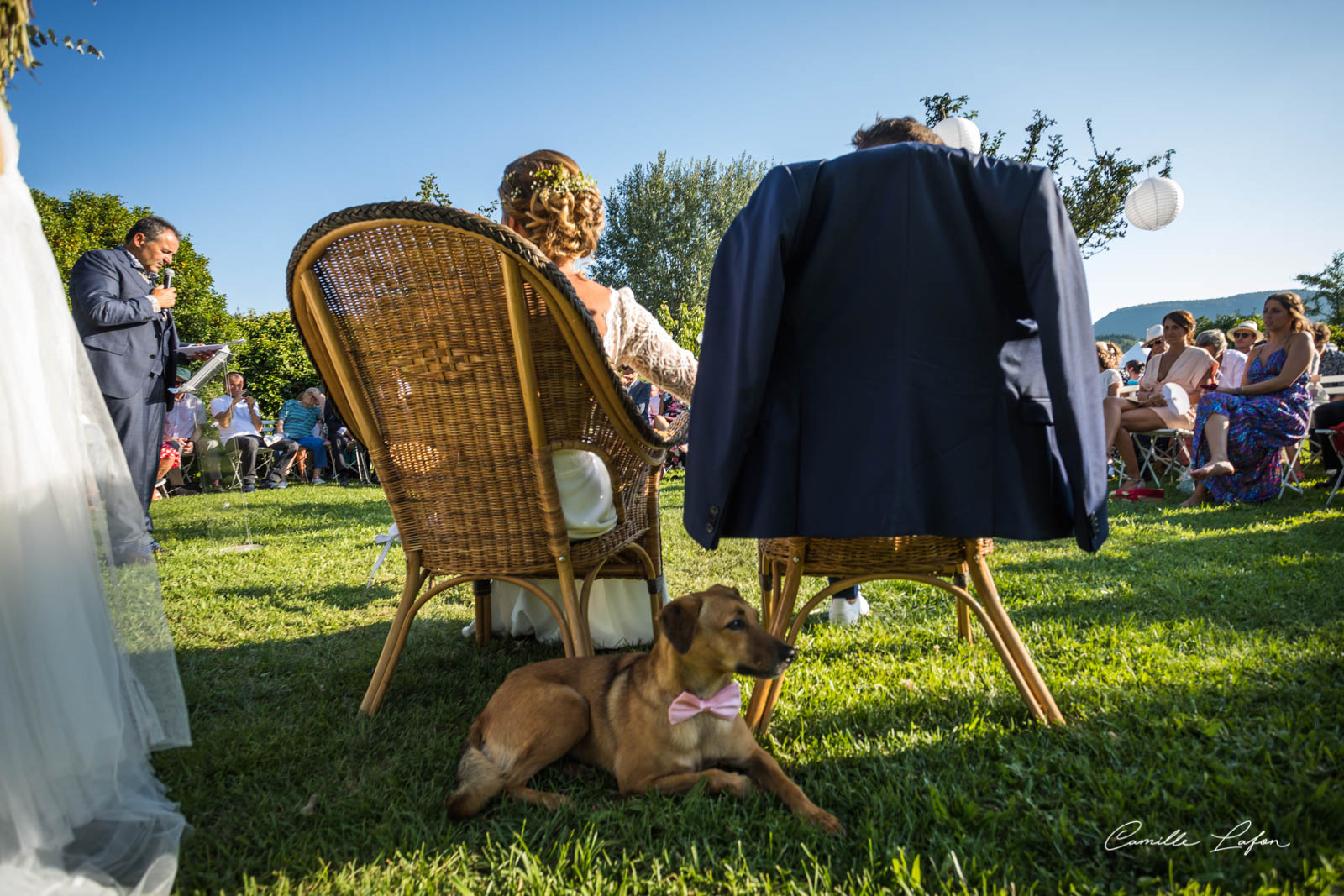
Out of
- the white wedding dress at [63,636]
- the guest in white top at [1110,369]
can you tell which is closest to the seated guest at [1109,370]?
the guest in white top at [1110,369]

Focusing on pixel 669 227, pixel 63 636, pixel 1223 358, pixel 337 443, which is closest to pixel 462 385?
pixel 63 636

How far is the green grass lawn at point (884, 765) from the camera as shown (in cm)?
164

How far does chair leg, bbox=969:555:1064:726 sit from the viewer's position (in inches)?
89.2

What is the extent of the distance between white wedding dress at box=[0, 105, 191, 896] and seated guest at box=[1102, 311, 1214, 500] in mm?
9112

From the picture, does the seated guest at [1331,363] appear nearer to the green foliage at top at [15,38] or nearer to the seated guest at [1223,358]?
the seated guest at [1223,358]

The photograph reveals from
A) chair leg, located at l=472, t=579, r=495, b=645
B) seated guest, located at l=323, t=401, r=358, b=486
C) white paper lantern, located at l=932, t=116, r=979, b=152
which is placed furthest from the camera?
seated guest, located at l=323, t=401, r=358, b=486

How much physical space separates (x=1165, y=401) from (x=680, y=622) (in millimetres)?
8655

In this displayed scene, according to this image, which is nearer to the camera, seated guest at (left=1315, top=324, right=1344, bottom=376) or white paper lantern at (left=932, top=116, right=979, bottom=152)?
white paper lantern at (left=932, top=116, right=979, bottom=152)

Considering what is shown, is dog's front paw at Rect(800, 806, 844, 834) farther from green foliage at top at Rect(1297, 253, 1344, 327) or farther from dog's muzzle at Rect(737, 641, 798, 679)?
green foliage at top at Rect(1297, 253, 1344, 327)

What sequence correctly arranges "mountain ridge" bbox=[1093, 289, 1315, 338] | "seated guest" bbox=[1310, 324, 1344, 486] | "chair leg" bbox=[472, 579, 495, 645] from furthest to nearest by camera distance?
"mountain ridge" bbox=[1093, 289, 1315, 338]
"seated guest" bbox=[1310, 324, 1344, 486]
"chair leg" bbox=[472, 579, 495, 645]

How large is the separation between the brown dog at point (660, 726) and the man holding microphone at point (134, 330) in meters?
4.22

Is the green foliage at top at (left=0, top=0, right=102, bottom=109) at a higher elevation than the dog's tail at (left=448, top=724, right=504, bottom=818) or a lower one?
higher

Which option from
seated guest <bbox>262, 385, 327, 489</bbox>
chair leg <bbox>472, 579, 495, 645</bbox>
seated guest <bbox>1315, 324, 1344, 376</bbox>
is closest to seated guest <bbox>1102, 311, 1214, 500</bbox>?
seated guest <bbox>1315, 324, 1344, 376</bbox>

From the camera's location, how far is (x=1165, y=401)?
8.47 meters
